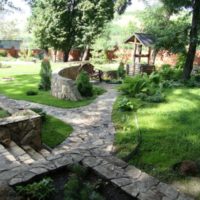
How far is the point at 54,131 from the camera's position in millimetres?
7703

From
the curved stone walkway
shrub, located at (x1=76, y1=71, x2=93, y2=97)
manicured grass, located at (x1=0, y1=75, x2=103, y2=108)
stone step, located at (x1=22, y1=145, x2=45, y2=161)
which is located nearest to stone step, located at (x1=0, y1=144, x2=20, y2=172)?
stone step, located at (x1=22, y1=145, x2=45, y2=161)

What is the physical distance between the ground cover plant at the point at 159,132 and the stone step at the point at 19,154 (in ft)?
6.34

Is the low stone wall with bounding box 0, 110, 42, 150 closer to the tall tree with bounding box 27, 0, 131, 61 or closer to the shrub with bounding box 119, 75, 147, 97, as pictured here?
the shrub with bounding box 119, 75, 147, 97

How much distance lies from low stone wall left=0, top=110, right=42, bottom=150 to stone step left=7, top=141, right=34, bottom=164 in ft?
0.52

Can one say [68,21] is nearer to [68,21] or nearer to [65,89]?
[68,21]

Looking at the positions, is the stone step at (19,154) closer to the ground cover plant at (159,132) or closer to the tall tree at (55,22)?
the ground cover plant at (159,132)

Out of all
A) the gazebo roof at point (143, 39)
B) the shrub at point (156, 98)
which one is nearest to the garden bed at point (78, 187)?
the shrub at point (156, 98)

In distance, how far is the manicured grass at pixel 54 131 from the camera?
711 cm

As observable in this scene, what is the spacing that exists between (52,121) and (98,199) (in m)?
5.14

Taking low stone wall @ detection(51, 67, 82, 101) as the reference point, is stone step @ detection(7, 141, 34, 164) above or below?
below

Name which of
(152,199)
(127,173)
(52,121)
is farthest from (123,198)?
(52,121)

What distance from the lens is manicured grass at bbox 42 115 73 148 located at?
7113 mm

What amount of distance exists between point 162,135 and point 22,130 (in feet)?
11.5

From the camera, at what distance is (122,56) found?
29.4 meters
